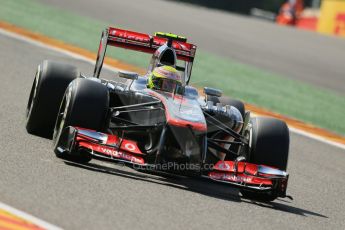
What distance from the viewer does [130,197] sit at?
8.05 metres

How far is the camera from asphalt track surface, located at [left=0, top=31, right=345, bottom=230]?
730 cm

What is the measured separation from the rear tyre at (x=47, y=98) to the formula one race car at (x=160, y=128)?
0.01 meters

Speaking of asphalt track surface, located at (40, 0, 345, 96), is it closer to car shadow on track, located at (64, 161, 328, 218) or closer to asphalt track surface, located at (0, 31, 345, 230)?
asphalt track surface, located at (0, 31, 345, 230)

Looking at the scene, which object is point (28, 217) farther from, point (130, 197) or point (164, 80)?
point (164, 80)

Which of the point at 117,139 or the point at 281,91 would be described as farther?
the point at 281,91

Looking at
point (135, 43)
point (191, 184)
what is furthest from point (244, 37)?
point (191, 184)

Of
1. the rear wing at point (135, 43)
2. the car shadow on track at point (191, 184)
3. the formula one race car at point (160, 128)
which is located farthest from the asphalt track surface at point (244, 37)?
the car shadow on track at point (191, 184)

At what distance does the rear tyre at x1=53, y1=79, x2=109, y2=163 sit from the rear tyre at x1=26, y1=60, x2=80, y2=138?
0.93 meters

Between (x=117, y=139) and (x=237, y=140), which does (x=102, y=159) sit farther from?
(x=237, y=140)

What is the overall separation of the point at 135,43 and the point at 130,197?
3700 millimetres

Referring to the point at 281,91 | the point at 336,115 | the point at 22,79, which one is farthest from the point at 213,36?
the point at 22,79

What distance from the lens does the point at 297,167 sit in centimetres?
1190

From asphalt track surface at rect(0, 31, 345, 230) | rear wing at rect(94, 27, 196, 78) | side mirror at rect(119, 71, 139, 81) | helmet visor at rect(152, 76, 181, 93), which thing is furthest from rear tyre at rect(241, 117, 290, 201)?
rear wing at rect(94, 27, 196, 78)

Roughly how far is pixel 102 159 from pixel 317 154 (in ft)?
17.7
